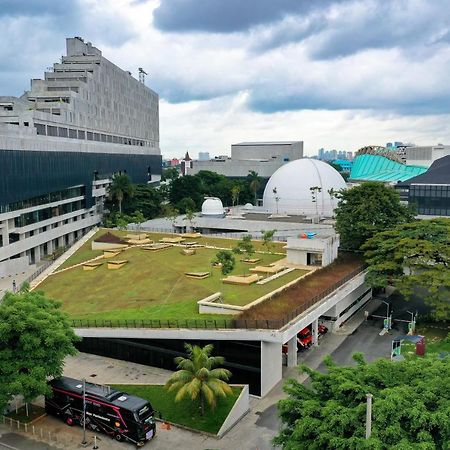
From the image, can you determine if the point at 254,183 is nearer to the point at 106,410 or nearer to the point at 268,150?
the point at 268,150

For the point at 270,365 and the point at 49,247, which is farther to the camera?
the point at 49,247

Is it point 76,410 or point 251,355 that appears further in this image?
point 251,355

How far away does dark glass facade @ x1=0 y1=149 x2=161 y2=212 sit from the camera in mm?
64812

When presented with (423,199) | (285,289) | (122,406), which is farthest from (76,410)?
(423,199)

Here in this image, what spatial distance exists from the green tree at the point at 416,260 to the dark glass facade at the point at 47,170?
45.5m

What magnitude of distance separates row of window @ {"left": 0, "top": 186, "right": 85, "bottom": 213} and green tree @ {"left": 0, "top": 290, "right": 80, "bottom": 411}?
3858 cm

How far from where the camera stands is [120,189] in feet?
329

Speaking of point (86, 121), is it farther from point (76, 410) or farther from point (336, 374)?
point (336, 374)

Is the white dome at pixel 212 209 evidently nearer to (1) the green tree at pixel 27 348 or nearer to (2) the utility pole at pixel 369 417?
(1) the green tree at pixel 27 348

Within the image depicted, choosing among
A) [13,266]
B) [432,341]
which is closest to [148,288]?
[432,341]

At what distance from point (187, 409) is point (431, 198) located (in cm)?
7447

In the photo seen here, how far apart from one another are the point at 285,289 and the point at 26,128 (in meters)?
52.9

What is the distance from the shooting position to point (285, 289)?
1682 inches

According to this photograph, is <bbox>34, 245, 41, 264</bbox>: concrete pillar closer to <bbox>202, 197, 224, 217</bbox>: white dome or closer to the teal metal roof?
<bbox>202, 197, 224, 217</bbox>: white dome
